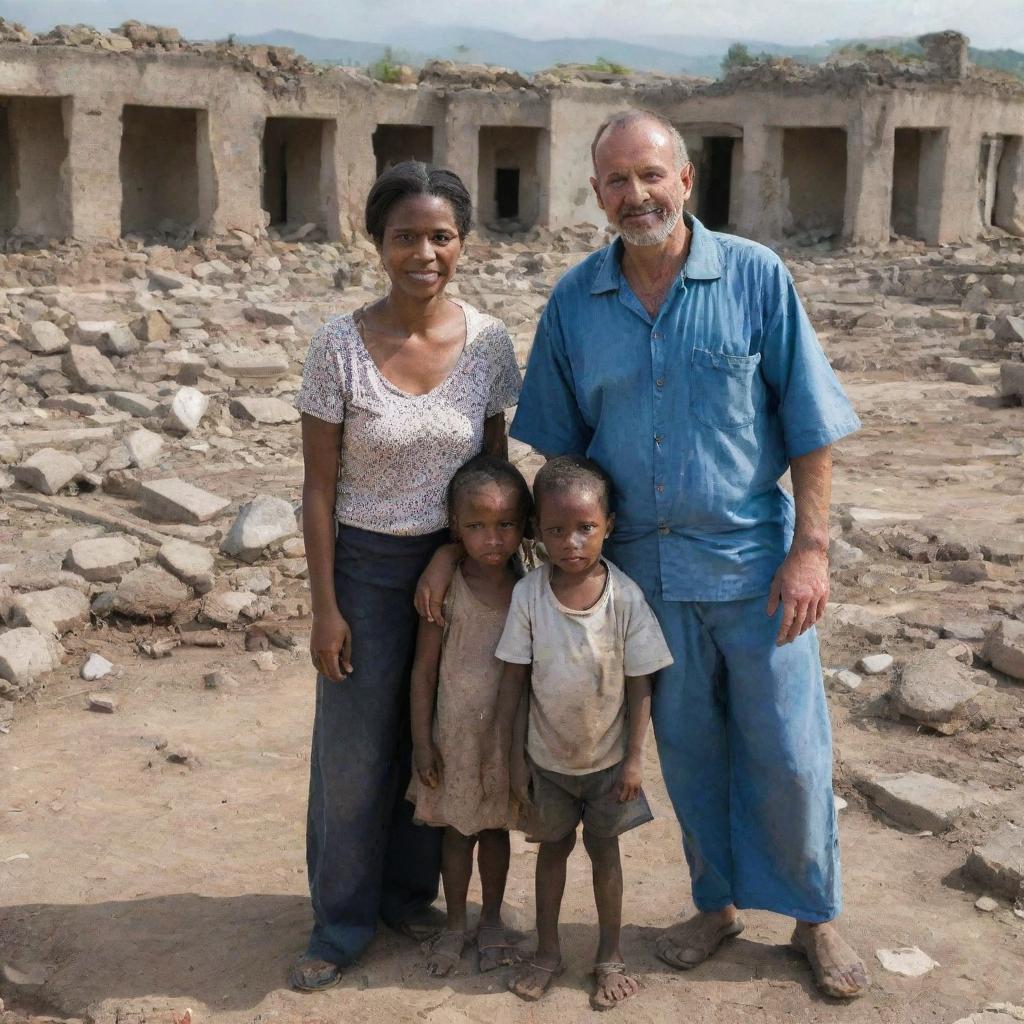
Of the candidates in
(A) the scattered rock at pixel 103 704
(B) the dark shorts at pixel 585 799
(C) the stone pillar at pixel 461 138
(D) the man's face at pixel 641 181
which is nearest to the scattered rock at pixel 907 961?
(B) the dark shorts at pixel 585 799

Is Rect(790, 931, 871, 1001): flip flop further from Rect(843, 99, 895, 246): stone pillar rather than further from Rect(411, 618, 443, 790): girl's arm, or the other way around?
Rect(843, 99, 895, 246): stone pillar

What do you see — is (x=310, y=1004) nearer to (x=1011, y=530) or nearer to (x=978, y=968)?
(x=978, y=968)

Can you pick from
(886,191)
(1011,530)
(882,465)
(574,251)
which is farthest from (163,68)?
(1011,530)

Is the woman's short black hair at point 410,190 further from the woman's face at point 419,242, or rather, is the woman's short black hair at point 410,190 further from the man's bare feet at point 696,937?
the man's bare feet at point 696,937

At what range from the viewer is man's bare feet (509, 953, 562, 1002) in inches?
118

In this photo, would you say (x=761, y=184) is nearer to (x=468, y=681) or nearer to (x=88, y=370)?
(x=88, y=370)

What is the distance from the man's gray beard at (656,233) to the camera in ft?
9.36

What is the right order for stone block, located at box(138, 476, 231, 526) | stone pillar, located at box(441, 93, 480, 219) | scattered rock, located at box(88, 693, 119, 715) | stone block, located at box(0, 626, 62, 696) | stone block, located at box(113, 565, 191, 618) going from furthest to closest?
stone pillar, located at box(441, 93, 480, 219) → stone block, located at box(138, 476, 231, 526) → stone block, located at box(113, 565, 191, 618) → stone block, located at box(0, 626, 62, 696) → scattered rock, located at box(88, 693, 119, 715)

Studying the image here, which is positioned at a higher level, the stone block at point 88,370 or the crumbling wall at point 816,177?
the crumbling wall at point 816,177

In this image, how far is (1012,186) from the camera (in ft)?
76.5

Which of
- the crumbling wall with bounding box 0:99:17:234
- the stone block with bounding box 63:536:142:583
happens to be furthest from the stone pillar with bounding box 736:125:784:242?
the stone block with bounding box 63:536:142:583

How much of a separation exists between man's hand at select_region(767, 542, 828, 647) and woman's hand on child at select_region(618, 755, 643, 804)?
436mm

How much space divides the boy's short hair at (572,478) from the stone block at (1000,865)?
5.12 feet

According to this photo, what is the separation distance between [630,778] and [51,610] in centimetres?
348
